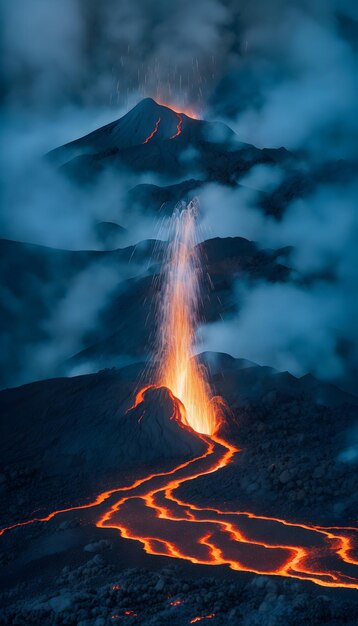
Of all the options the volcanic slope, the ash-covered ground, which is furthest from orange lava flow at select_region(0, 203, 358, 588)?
the volcanic slope

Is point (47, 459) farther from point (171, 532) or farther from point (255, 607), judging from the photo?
point (255, 607)

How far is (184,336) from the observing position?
123 feet

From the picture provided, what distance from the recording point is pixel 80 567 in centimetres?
1250

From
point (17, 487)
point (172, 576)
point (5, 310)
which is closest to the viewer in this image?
point (172, 576)

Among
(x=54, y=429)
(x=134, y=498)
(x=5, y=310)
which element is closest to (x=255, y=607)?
(x=134, y=498)

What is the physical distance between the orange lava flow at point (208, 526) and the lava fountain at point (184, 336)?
0.32 ft

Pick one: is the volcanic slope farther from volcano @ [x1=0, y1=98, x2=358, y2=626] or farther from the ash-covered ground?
the ash-covered ground

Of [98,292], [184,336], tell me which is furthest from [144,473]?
[98,292]

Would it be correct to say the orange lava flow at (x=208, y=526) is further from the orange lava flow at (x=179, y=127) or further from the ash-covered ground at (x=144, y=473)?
the orange lava flow at (x=179, y=127)

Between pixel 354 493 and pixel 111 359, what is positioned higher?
pixel 111 359

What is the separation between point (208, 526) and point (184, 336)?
21.9m

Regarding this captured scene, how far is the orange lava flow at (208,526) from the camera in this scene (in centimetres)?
1261

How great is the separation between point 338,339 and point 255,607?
3103cm

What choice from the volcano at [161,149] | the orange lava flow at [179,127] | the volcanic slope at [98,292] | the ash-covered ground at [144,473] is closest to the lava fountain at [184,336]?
the volcanic slope at [98,292]
